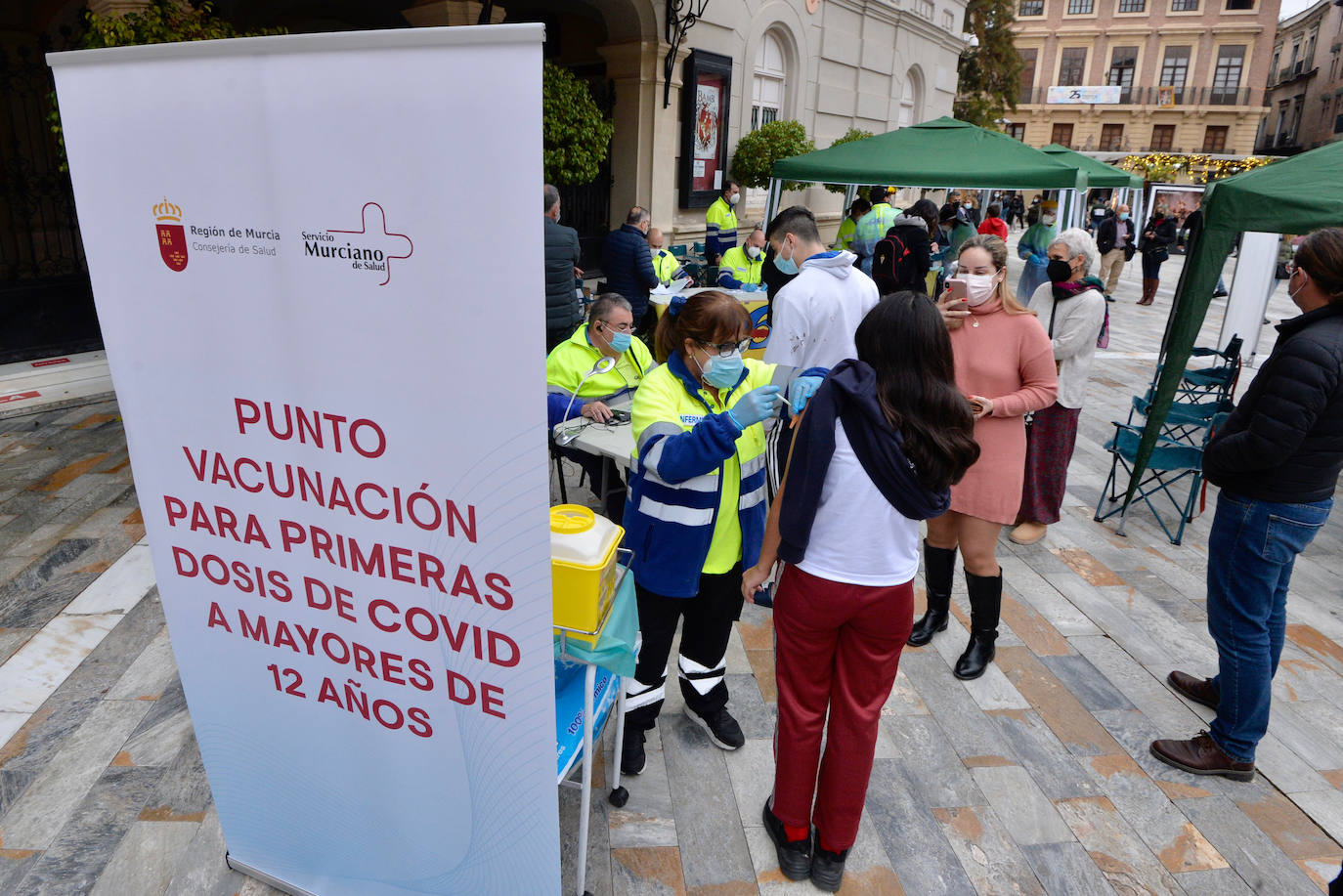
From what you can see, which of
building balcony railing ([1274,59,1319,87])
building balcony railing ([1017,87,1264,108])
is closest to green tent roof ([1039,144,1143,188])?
building balcony railing ([1017,87,1264,108])

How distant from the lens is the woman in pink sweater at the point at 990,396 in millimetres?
3264

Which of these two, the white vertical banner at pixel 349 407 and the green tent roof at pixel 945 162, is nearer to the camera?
the white vertical banner at pixel 349 407

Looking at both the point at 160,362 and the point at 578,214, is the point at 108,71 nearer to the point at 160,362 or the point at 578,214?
the point at 160,362

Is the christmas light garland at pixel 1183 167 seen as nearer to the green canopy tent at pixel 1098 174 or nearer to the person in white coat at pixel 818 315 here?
the green canopy tent at pixel 1098 174

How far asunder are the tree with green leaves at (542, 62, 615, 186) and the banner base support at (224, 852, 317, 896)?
6368mm

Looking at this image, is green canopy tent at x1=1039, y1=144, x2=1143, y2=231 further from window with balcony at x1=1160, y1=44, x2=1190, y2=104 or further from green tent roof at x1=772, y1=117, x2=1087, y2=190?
window with balcony at x1=1160, y1=44, x2=1190, y2=104

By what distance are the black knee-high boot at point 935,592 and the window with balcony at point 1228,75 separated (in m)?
56.5

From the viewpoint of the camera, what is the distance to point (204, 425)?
5.89 ft

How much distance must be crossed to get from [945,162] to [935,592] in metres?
4.44

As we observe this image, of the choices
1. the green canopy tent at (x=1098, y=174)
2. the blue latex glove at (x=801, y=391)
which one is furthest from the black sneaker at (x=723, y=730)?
the green canopy tent at (x=1098, y=174)

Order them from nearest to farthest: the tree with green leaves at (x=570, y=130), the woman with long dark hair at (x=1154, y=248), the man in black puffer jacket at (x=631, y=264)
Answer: the man in black puffer jacket at (x=631, y=264) → the tree with green leaves at (x=570, y=130) → the woman with long dark hair at (x=1154, y=248)

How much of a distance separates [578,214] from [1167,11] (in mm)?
52383

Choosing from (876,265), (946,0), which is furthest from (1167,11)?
(876,265)

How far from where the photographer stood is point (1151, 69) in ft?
156
